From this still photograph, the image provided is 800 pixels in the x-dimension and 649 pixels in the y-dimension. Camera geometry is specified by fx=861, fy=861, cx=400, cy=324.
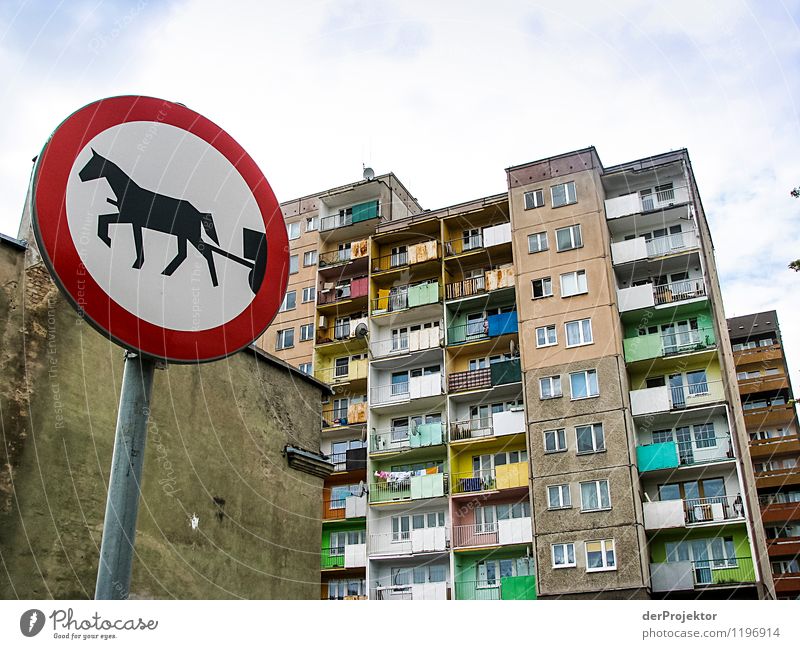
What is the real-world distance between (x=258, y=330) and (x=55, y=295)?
352 centimetres

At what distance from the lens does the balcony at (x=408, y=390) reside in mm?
40938

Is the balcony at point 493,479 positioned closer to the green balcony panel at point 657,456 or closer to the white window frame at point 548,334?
the green balcony panel at point 657,456

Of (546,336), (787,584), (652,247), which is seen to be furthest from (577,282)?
(787,584)

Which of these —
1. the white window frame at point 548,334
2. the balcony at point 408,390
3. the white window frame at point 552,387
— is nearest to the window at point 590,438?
the white window frame at point 552,387

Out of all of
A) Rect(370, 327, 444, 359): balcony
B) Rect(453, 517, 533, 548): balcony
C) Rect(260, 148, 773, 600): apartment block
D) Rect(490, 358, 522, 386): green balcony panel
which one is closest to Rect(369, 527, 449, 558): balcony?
Rect(260, 148, 773, 600): apartment block

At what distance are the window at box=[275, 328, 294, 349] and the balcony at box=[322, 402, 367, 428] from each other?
4.46m

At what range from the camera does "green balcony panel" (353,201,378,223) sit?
48.1 metres

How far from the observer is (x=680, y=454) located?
34.8 m

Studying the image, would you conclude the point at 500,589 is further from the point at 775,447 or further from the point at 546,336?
the point at 775,447

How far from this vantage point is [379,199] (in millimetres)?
48594

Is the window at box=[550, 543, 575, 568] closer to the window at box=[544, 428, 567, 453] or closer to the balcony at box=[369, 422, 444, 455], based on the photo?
the window at box=[544, 428, 567, 453]
